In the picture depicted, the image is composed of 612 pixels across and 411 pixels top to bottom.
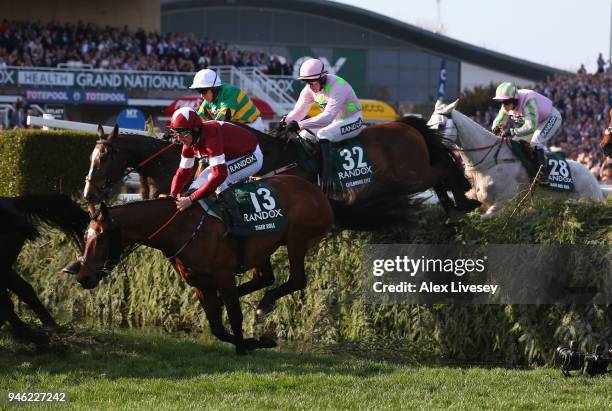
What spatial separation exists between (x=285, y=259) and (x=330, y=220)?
1263 mm

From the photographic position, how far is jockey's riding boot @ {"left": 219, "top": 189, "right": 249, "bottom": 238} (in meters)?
7.50

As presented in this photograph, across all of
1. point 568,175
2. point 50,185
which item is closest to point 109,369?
point 50,185

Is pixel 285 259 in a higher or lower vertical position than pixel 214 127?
lower

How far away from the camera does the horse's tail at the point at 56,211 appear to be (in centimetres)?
786

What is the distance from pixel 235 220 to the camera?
7527mm

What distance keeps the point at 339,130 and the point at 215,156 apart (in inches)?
84.9

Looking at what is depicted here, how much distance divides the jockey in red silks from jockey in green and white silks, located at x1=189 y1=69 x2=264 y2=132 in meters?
0.95

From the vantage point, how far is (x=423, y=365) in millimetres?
7609

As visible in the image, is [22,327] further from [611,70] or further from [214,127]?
[611,70]

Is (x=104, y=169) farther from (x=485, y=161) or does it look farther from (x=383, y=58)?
(x=383, y=58)

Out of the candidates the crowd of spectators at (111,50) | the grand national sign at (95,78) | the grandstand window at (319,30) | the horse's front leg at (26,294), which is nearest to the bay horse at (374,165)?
the horse's front leg at (26,294)

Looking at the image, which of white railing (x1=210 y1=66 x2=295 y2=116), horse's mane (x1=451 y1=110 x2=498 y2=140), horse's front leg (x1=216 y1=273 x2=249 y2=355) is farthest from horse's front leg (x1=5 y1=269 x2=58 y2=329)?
white railing (x1=210 y1=66 x2=295 y2=116)

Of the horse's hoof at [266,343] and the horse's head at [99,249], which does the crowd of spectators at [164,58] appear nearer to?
the horse's hoof at [266,343]

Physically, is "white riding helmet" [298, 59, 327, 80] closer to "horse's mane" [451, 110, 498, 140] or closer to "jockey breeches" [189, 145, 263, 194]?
"jockey breeches" [189, 145, 263, 194]
